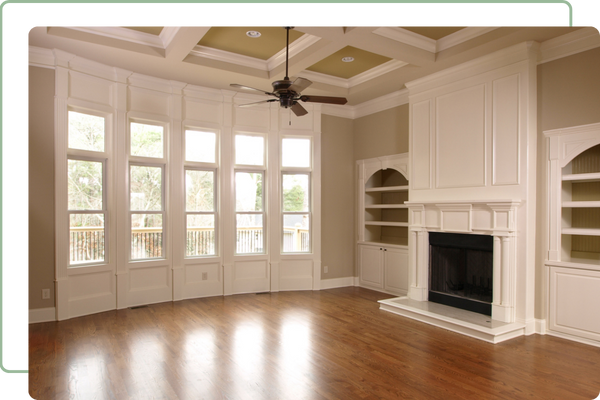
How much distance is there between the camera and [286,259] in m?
6.73

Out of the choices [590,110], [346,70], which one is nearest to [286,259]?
[346,70]

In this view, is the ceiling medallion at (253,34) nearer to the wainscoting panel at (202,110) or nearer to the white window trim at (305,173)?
the wainscoting panel at (202,110)

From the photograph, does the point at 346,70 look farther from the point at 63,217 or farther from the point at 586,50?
the point at 63,217

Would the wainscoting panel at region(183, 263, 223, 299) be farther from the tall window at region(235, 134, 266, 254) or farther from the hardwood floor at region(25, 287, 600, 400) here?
the hardwood floor at region(25, 287, 600, 400)

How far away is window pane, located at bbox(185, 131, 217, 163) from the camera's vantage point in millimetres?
6137

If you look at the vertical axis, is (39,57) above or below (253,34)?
below

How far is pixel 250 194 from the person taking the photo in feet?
21.6

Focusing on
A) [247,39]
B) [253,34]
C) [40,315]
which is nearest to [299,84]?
[253,34]

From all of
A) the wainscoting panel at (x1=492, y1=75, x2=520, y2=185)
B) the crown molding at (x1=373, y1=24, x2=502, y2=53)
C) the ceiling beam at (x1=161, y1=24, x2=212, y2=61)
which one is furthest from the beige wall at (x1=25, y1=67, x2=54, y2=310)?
the wainscoting panel at (x1=492, y1=75, x2=520, y2=185)

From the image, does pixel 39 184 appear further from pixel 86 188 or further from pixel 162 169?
pixel 162 169

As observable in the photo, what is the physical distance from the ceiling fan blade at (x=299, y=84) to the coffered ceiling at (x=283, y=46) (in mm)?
752

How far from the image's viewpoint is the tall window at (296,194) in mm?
6812

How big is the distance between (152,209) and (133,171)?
24.2 inches

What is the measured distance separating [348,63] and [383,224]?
2680 millimetres
